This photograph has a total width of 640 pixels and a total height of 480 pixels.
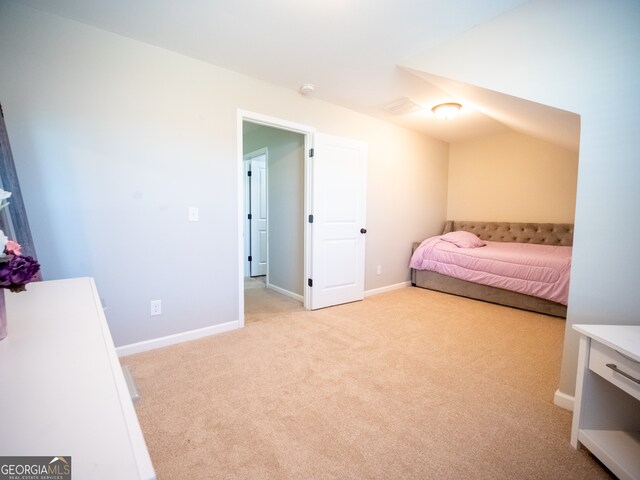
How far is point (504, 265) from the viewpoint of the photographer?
131 inches

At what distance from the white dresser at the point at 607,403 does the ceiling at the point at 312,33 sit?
1.22 metres

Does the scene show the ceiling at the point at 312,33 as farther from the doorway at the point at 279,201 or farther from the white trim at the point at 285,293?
the white trim at the point at 285,293

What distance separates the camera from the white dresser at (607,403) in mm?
1128

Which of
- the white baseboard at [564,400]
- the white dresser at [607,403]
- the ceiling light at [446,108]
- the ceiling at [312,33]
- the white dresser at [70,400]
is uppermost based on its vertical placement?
the ceiling at [312,33]

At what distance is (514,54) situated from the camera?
1.71 meters

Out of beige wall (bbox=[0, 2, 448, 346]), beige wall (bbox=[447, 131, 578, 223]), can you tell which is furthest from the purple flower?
beige wall (bbox=[447, 131, 578, 223])

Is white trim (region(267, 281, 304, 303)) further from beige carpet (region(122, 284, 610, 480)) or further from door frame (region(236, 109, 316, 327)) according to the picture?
beige carpet (region(122, 284, 610, 480))

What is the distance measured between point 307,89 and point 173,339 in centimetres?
263

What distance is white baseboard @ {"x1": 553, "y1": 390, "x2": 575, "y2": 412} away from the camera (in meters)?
1.56

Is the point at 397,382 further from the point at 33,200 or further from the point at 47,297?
the point at 33,200

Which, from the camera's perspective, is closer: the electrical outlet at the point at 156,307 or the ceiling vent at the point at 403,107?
the electrical outlet at the point at 156,307

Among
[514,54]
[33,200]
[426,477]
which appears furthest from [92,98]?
[426,477]

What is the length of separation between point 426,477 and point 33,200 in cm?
268

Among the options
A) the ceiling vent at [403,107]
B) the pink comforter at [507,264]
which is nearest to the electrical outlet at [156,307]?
the ceiling vent at [403,107]
